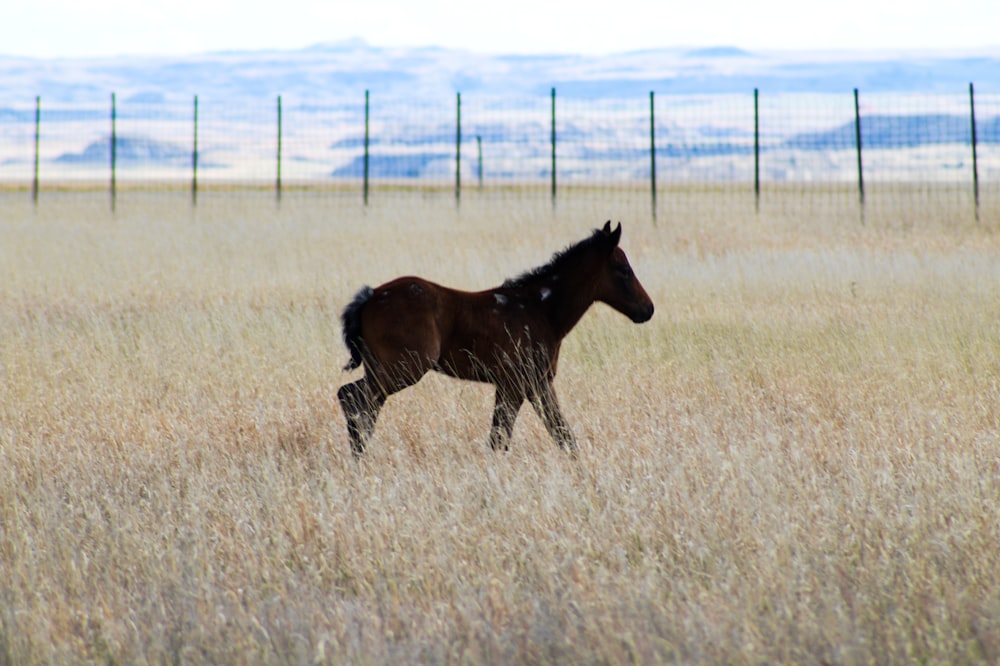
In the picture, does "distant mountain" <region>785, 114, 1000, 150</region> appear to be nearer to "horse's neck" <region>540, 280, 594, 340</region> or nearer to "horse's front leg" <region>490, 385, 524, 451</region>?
"horse's neck" <region>540, 280, 594, 340</region>

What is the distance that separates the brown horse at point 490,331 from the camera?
5801 mm

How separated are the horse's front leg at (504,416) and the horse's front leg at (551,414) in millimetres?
103

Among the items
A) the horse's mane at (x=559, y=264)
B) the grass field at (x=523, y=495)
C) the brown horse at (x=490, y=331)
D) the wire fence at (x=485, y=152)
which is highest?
the wire fence at (x=485, y=152)

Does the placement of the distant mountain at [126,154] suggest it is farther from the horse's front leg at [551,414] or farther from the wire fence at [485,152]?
the horse's front leg at [551,414]

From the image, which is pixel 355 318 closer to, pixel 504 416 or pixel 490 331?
pixel 490 331

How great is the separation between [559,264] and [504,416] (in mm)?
941

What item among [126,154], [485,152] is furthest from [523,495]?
[485,152]

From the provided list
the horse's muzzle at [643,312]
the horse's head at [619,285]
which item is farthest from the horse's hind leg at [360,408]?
the horse's muzzle at [643,312]

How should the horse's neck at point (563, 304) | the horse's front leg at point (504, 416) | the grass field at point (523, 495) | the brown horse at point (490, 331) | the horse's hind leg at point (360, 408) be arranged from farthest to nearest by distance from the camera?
the horse's neck at point (563, 304)
the horse's front leg at point (504, 416)
the horse's hind leg at point (360, 408)
the brown horse at point (490, 331)
the grass field at point (523, 495)

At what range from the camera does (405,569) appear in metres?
4.29

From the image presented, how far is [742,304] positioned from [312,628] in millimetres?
8108

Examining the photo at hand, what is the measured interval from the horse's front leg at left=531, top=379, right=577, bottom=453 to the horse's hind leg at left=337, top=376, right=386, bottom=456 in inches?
32.5

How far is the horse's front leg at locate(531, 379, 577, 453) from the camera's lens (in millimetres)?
6012

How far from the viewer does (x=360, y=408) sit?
594 cm
